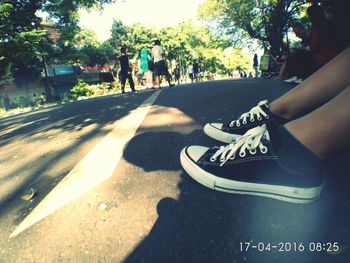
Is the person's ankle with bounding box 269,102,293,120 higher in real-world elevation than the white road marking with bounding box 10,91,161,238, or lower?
higher

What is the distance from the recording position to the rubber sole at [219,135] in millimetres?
1869

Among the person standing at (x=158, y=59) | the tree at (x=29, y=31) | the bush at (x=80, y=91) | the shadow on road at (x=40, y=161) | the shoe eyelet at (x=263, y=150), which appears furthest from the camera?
the bush at (x=80, y=91)

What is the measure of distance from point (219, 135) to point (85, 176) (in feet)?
3.40

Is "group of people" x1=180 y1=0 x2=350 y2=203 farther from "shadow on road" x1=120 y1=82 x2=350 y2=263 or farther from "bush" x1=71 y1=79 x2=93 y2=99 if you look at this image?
"bush" x1=71 y1=79 x2=93 y2=99

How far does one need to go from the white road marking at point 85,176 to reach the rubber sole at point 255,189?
604 millimetres

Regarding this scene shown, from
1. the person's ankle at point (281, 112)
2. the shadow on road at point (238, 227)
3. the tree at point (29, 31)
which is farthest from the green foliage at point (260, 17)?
the shadow on road at point (238, 227)

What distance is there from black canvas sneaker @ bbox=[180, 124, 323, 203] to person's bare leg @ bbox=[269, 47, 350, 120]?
→ 538 mm

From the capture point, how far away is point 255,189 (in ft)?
3.93

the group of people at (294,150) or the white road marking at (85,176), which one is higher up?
the group of people at (294,150)

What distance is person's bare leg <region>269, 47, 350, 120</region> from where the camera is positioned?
4.73 ft

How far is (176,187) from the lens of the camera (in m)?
1.35
